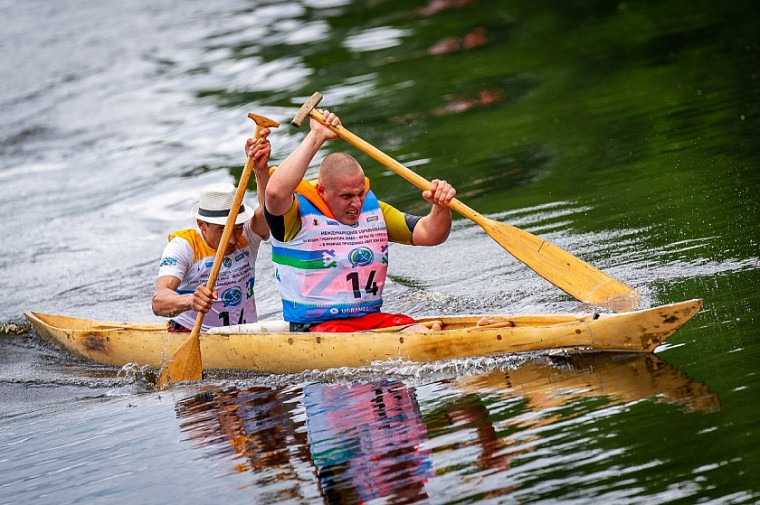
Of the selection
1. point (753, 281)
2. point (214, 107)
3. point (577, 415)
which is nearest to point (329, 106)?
point (214, 107)

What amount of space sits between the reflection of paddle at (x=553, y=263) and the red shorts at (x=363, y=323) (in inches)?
33.2

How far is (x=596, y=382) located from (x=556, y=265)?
163cm

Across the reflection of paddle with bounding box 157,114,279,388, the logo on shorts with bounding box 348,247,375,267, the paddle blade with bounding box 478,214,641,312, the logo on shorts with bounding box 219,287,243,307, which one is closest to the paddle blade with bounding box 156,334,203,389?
the reflection of paddle with bounding box 157,114,279,388

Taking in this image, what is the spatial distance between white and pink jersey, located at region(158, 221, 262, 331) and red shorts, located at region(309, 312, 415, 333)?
3.37ft

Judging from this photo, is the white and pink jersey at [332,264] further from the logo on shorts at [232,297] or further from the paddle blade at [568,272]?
the logo on shorts at [232,297]

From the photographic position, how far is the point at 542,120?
1492 cm

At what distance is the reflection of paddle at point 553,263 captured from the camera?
24.1ft

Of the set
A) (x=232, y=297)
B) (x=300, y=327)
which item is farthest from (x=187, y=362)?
(x=300, y=327)

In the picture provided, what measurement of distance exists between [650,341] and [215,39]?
21664 mm

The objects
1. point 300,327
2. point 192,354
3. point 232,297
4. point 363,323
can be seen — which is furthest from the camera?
point 232,297

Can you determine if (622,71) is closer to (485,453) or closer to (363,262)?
(363,262)

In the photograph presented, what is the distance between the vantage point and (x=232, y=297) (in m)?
8.56

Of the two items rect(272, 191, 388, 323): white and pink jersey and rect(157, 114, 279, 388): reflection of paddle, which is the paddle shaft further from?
rect(157, 114, 279, 388): reflection of paddle

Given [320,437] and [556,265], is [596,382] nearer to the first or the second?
[320,437]
